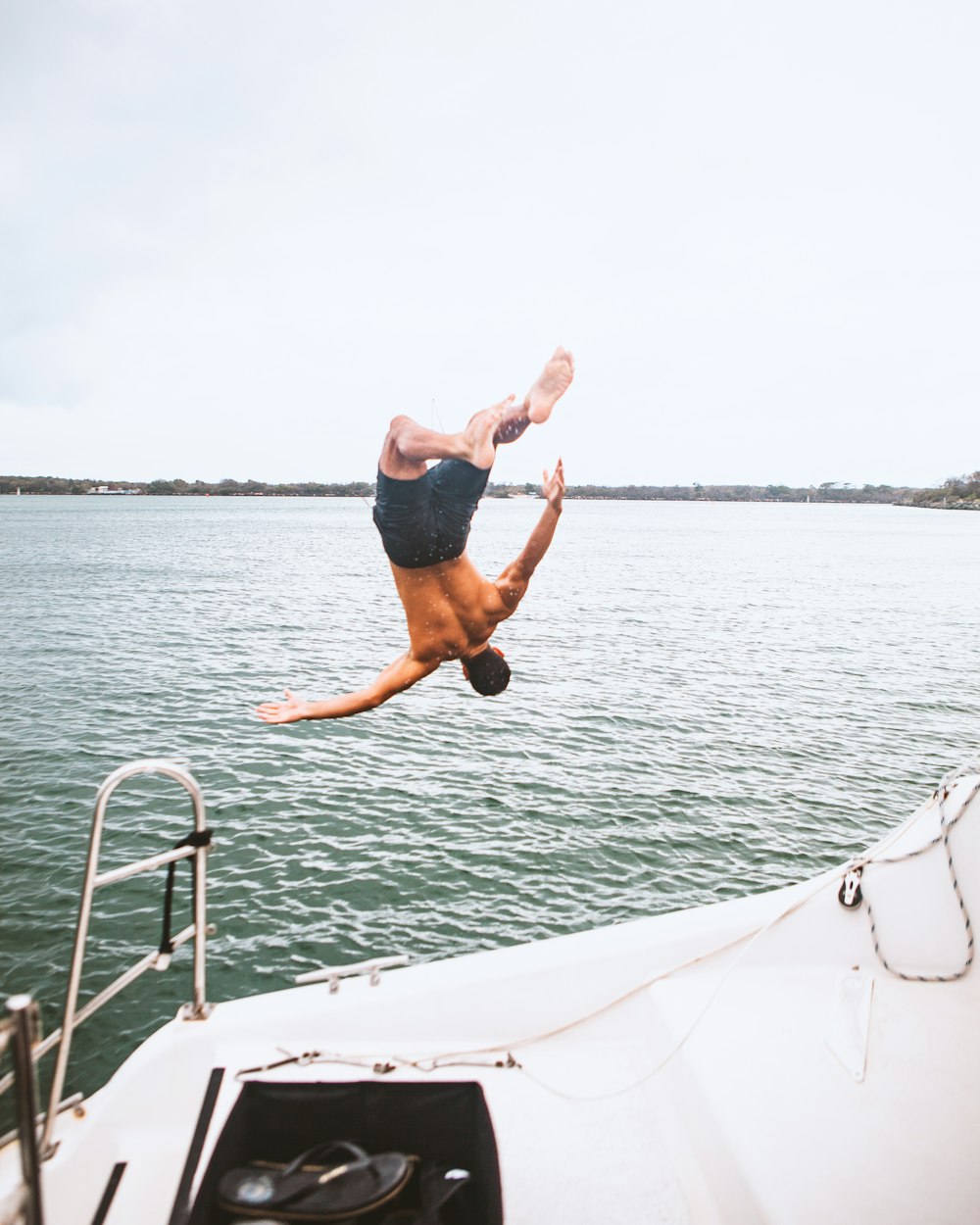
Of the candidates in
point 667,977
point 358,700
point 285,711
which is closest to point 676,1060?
point 667,977

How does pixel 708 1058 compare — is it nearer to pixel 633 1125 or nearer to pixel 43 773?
pixel 633 1125

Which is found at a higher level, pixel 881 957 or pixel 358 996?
pixel 881 957

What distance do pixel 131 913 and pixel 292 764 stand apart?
13.6 feet

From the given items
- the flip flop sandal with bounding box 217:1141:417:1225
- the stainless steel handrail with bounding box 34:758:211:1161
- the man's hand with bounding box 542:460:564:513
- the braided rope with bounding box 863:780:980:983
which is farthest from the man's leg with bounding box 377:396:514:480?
the braided rope with bounding box 863:780:980:983

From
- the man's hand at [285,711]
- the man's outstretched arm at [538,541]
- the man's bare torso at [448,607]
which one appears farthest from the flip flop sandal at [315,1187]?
the man's outstretched arm at [538,541]

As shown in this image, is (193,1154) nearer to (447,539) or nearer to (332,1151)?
(332,1151)

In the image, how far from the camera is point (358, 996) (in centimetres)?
430

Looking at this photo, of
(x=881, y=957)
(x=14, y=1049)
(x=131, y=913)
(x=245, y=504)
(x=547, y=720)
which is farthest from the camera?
(x=245, y=504)

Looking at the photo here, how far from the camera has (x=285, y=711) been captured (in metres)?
2.82

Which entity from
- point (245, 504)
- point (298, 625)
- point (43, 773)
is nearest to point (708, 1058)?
point (43, 773)

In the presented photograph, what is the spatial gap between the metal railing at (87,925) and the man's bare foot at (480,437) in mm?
1653

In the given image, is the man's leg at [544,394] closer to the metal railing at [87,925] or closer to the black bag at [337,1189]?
the metal railing at [87,925]

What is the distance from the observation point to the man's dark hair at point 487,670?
2859 mm

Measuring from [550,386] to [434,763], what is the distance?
10773 millimetres
